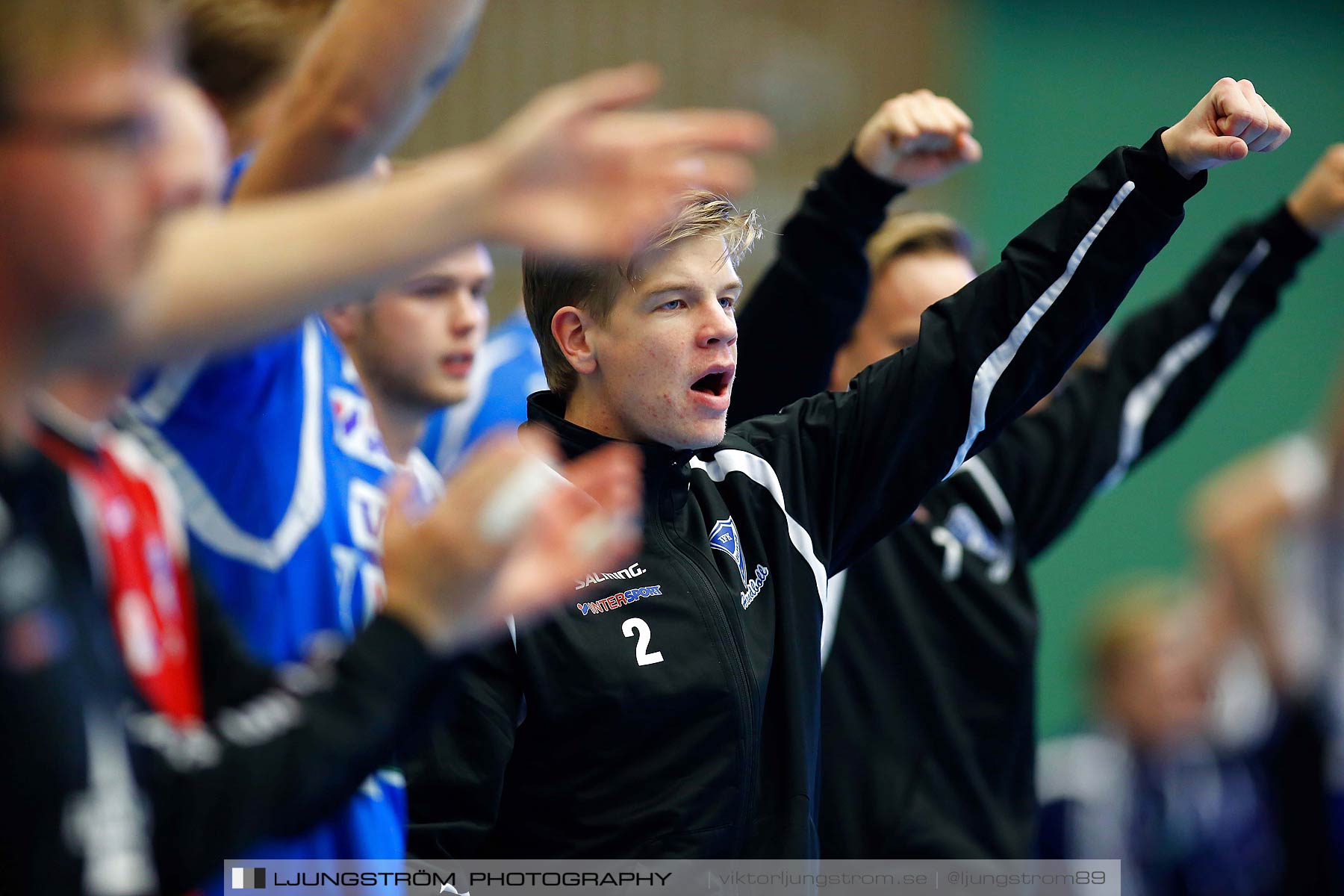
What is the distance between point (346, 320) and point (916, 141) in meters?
1.34

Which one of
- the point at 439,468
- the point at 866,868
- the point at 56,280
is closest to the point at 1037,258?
the point at 866,868

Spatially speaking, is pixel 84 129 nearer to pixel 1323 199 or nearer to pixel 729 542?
pixel 729 542

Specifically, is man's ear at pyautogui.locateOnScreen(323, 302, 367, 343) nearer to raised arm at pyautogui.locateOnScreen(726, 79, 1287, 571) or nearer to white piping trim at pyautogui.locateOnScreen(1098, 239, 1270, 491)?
raised arm at pyautogui.locateOnScreen(726, 79, 1287, 571)

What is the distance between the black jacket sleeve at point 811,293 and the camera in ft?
9.04

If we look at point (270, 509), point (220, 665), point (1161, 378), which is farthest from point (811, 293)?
point (220, 665)

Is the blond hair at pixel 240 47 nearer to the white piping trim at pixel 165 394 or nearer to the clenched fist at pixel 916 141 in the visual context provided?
the white piping trim at pixel 165 394

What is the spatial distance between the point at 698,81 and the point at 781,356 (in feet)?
19.1

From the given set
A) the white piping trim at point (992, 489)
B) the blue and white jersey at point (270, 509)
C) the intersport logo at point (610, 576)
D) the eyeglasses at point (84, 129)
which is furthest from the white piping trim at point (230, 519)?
the white piping trim at point (992, 489)

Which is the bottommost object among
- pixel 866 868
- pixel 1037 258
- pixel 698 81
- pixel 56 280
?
pixel 866 868

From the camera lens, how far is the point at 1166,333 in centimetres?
330

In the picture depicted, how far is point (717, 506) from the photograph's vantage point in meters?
2.30

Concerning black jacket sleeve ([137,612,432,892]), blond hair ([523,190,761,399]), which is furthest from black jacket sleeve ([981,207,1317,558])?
black jacket sleeve ([137,612,432,892])

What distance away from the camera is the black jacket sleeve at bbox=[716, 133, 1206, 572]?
217 centimetres

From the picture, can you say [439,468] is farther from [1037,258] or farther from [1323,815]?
[1323,815]
